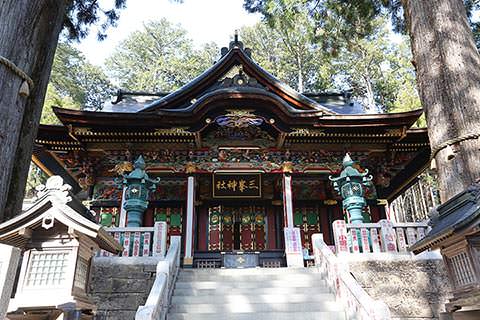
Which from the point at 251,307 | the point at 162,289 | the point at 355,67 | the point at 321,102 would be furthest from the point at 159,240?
the point at 355,67

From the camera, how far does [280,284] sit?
675 centimetres

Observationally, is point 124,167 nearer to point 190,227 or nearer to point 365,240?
point 190,227

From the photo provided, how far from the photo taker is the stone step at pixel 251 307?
5836mm

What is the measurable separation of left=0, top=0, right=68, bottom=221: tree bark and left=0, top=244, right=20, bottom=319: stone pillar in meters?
1.04

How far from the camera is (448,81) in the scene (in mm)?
5105

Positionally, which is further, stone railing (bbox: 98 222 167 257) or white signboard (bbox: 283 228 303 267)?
white signboard (bbox: 283 228 303 267)

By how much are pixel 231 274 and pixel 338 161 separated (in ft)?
16.7

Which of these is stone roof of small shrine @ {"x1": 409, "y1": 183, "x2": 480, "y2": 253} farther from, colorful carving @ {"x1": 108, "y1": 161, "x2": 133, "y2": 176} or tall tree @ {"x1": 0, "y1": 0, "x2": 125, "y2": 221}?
colorful carving @ {"x1": 108, "y1": 161, "x2": 133, "y2": 176}

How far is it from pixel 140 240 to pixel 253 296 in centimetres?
244

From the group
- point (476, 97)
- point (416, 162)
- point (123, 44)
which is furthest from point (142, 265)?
point (123, 44)

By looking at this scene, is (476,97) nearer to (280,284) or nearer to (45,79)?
(280,284)

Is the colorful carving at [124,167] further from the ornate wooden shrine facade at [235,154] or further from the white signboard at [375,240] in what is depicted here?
the white signboard at [375,240]

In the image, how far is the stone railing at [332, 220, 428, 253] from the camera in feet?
23.4

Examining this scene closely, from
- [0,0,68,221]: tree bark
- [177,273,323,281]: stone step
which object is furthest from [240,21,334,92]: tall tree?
[0,0,68,221]: tree bark
